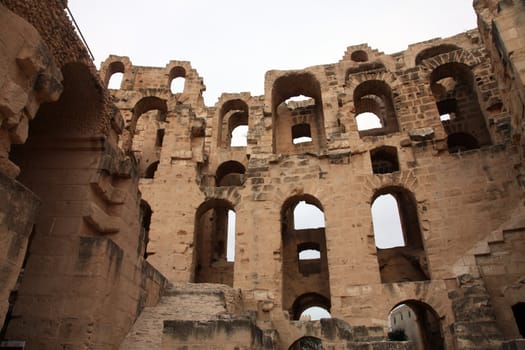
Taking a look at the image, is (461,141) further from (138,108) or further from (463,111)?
(138,108)

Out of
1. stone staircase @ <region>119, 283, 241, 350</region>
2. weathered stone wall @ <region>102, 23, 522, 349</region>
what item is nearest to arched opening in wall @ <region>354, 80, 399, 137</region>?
weathered stone wall @ <region>102, 23, 522, 349</region>

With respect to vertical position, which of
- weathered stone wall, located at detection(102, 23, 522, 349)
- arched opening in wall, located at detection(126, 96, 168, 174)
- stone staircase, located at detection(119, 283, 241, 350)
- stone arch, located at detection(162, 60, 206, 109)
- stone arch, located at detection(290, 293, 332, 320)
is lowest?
stone staircase, located at detection(119, 283, 241, 350)

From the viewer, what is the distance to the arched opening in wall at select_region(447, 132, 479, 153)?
54.6ft

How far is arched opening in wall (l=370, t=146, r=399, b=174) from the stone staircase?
282 inches

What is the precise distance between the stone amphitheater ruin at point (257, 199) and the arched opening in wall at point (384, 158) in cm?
18

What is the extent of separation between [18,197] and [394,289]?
9.55 m

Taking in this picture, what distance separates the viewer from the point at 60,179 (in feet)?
22.2

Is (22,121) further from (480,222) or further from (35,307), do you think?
(480,222)

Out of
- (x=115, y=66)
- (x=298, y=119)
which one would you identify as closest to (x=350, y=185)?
(x=298, y=119)

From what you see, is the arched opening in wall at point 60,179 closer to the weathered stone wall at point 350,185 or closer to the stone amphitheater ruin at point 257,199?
the stone amphitheater ruin at point 257,199

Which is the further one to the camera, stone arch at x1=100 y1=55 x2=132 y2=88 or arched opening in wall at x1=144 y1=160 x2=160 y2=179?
stone arch at x1=100 y1=55 x2=132 y2=88

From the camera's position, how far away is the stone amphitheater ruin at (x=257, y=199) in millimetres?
5832

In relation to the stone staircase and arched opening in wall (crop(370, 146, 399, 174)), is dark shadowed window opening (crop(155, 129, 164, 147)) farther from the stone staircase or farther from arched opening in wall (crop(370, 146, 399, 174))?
the stone staircase

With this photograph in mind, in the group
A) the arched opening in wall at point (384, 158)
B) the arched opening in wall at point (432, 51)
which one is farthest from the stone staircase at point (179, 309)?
the arched opening in wall at point (432, 51)
